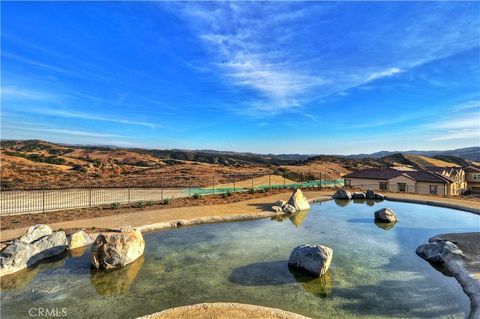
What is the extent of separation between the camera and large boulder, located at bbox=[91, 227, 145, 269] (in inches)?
417

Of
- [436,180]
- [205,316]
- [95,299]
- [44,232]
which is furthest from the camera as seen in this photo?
[436,180]

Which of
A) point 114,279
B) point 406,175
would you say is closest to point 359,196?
point 406,175

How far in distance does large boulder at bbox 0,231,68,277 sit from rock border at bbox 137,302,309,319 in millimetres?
6518

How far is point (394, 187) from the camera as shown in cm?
3956

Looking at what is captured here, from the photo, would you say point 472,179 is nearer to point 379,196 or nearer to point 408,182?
point 408,182

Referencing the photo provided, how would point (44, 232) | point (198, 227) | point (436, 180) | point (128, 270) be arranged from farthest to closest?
point (436, 180) → point (198, 227) → point (44, 232) → point (128, 270)

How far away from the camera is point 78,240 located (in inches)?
500

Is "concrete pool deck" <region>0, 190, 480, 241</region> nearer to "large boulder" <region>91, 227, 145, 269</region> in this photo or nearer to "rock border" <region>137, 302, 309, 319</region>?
"large boulder" <region>91, 227, 145, 269</region>

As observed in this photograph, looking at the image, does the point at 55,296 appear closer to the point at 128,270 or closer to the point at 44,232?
the point at 128,270

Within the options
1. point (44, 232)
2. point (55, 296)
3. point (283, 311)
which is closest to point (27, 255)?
point (44, 232)

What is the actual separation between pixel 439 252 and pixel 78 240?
49.7ft

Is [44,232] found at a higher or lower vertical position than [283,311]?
higher

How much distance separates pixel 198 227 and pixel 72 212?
833cm

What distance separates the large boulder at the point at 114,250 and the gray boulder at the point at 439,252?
11740 millimetres
